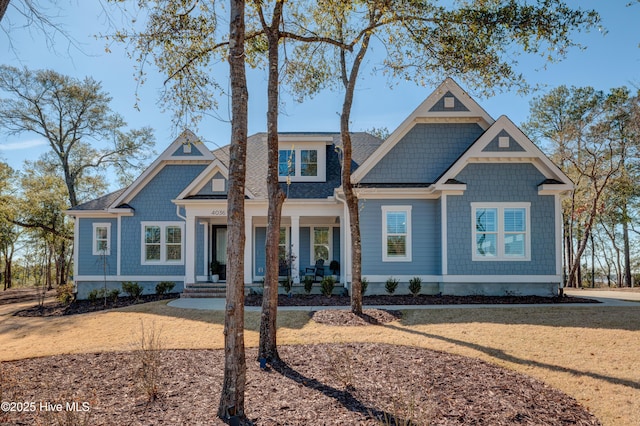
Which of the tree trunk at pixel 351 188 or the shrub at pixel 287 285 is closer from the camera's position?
the tree trunk at pixel 351 188

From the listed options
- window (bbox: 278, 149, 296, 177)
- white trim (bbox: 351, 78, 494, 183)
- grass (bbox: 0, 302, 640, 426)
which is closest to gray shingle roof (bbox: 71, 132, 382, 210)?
window (bbox: 278, 149, 296, 177)

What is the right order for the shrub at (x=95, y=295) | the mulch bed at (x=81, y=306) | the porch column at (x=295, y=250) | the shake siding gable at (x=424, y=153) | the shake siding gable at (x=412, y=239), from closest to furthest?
the mulch bed at (x=81, y=306) < the shake siding gable at (x=412, y=239) < the shake siding gable at (x=424, y=153) < the porch column at (x=295, y=250) < the shrub at (x=95, y=295)

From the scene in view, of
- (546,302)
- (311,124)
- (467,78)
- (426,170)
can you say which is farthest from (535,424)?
(311,124)

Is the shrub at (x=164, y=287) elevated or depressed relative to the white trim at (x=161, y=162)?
depressed

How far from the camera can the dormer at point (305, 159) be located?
53.9 ft

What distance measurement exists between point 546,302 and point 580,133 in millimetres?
13438

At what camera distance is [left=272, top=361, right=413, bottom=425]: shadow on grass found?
435 cm

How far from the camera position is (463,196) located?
13.0 m

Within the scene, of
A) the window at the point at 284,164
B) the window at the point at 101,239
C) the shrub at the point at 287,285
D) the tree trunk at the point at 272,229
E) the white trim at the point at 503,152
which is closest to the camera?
the tree trunk at the point at 272,229

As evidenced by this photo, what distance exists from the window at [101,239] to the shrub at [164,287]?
3.12m

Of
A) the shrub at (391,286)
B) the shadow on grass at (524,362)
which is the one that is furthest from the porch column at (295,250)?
the shadow on grass at (524,362)

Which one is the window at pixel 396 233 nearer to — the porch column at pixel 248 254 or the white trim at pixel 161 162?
the porch column at pixel 248 254

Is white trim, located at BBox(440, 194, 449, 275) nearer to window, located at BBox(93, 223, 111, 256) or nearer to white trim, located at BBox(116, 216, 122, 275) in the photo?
white trim, located at BBox(116, 216, 122, 275)

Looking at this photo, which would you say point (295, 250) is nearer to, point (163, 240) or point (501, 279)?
point (163, 240)
